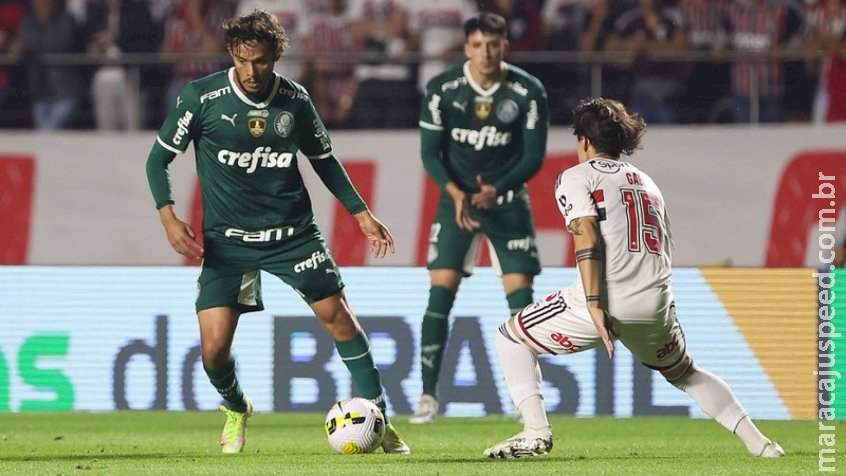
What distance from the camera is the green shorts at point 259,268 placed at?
810cm

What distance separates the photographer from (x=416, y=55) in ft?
46.1

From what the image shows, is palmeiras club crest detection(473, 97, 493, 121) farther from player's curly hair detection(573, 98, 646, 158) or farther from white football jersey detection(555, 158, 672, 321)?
white football jersey detection(555, 158, 672, 321)

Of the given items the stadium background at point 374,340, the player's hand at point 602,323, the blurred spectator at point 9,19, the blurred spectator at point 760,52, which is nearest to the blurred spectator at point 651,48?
the blurred spectator at point 760,52

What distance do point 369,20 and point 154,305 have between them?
4317mm

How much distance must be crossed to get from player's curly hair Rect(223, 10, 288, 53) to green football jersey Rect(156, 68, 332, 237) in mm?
292

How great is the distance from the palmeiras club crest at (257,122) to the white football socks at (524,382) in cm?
157

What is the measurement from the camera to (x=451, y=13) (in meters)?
14.7

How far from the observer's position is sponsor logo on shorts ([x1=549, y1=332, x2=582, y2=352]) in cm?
739

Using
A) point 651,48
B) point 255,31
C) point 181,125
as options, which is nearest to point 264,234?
point 181,125

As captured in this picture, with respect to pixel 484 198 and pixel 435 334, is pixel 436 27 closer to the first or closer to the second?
pixel 484 198

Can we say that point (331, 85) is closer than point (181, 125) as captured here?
No

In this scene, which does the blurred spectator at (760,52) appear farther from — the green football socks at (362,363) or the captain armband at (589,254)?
the captain armband at (589,254)

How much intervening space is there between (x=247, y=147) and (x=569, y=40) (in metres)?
6.94

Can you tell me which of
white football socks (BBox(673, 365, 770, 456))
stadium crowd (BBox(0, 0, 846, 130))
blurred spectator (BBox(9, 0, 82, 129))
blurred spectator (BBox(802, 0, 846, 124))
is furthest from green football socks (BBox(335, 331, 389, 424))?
blurred spectator (BBox(9, 0, 82, 129))
